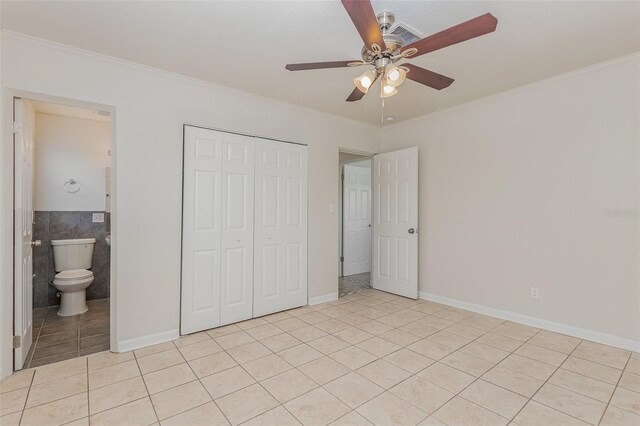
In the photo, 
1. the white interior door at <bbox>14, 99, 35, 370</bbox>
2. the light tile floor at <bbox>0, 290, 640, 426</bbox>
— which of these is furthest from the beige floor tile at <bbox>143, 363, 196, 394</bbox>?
the white interior door at <bbox>14, 99, 35, 370</bbox>

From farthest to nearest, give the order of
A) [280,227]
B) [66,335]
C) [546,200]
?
[280,227] → [546,200] → [66,335]

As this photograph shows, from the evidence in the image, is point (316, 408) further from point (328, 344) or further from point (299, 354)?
point (328, 344)

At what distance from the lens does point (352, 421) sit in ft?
5.79

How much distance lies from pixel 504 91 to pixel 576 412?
2950 mm

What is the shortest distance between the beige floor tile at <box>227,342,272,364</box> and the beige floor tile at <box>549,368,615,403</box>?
218cm

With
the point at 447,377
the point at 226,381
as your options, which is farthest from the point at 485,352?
the point at 226,381

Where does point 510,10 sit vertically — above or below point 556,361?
above

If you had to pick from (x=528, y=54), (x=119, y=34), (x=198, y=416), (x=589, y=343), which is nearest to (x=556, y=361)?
(x=589, y=343)

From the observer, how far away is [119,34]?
227 centimetres

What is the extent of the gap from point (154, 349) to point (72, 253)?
2.09 metres

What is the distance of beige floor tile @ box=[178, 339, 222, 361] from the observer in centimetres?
258

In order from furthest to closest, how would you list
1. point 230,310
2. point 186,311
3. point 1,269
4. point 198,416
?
point 230,310
point 186,311
point 1,269
point 198,416

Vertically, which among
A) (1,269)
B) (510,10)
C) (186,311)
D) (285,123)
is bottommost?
(186,311)

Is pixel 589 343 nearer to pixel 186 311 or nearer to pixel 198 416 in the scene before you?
pixel 198 416
